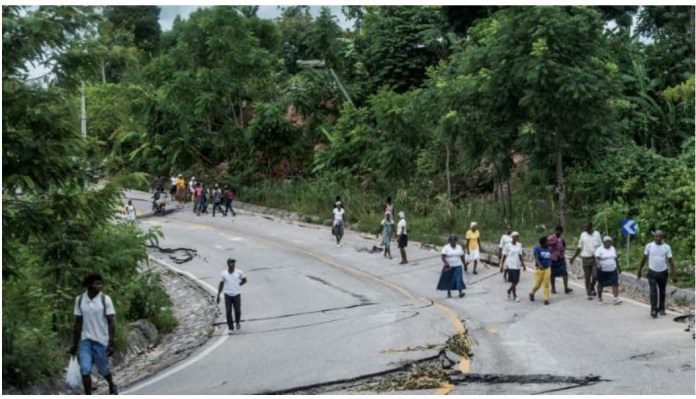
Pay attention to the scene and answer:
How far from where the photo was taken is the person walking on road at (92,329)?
11.2 m

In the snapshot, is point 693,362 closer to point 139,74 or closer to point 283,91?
point 283,91

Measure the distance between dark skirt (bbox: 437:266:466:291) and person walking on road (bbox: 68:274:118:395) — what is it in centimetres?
1083

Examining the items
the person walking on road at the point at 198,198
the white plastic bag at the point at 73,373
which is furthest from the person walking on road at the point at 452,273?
the person walking on road at the point at 198,198

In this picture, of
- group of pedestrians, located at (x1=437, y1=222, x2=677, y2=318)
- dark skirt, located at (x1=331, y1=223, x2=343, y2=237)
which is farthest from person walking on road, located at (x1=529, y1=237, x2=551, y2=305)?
dark skirt, located at (x1=331, y1=223, x2=343, y2=237)

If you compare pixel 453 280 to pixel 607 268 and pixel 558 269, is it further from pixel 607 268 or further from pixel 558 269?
pixel 607 268

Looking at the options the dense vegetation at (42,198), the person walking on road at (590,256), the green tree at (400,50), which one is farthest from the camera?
the green tree at (400,50)

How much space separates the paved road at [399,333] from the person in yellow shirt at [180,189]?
54.0ft

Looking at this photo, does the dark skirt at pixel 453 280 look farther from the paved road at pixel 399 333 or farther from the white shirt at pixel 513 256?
the white shirt at pixel 513 256

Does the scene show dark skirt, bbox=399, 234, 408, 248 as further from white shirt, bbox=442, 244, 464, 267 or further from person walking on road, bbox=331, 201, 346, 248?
white shirt, bbox=442, 244, 464, 267

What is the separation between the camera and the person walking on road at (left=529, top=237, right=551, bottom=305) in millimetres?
19078

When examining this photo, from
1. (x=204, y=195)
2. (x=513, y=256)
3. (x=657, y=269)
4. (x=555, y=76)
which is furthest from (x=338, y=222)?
(x=657, y=269)

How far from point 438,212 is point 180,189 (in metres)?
16.3

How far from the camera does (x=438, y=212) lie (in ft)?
107

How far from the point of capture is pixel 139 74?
6000 centimetres
